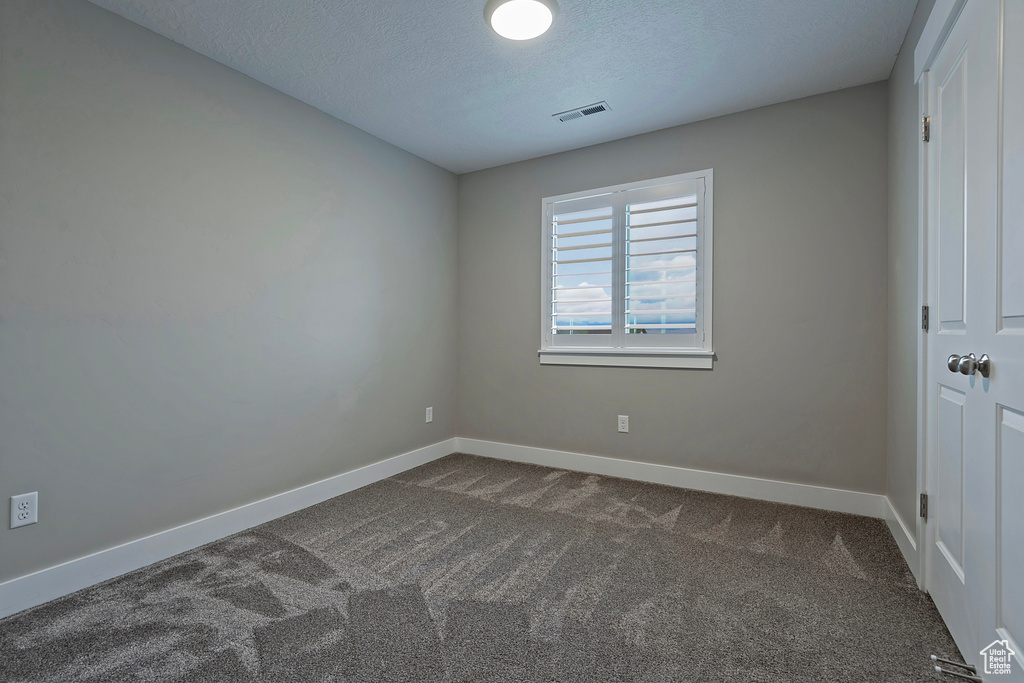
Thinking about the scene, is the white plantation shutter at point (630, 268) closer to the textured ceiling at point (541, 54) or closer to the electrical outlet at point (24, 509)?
the textured ceiling at point (541, 54)

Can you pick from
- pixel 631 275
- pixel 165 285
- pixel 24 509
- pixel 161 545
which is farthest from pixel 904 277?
pixel 24 509

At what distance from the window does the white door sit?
140cm

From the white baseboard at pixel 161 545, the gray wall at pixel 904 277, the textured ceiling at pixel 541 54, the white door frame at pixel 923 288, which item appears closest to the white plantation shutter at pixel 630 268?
the textured ceiling at pixel 541 54

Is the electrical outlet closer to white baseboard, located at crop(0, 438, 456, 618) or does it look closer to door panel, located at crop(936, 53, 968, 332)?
white baseboard, located at crop(0, 438, 456, 618)

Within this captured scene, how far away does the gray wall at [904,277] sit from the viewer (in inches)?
79.6

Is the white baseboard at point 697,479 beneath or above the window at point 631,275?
beneath

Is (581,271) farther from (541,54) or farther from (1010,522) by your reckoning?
(1010,522)

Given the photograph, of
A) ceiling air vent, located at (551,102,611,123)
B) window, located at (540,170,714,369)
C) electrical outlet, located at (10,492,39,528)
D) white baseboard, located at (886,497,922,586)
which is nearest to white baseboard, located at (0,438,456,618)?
electrical outlet, located at (10,492,39,528)

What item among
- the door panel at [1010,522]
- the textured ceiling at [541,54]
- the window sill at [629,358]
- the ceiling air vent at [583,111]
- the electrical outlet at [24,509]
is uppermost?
the ceiling air vent at [583,111]

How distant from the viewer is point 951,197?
161 centimetres

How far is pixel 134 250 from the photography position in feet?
7.00

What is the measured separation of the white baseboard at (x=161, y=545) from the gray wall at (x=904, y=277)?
3043 millimetres

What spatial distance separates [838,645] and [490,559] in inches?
52.9

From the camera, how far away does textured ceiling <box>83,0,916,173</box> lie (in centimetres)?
207
